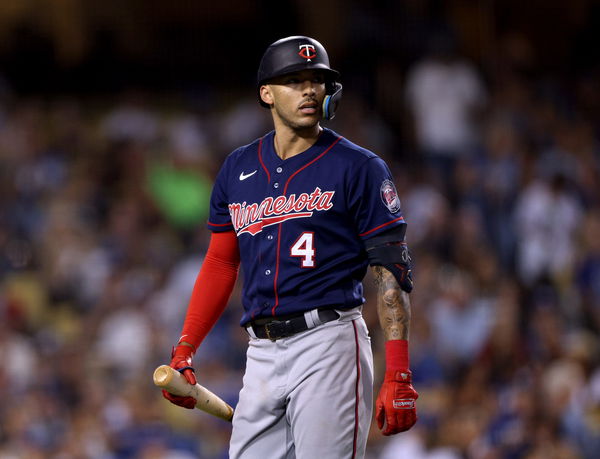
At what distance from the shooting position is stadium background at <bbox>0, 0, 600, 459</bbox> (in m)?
6.96

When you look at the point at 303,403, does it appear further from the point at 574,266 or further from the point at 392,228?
the point at 574,266

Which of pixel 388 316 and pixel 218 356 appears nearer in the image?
pixel 388 316

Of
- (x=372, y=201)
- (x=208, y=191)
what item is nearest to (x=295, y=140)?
(x=372, y=201)

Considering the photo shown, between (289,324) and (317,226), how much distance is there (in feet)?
1.12

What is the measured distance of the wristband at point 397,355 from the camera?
3.30 meters

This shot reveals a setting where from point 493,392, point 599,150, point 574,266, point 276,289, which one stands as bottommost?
point 493,392

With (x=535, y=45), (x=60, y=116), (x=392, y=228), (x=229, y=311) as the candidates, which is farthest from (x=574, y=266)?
(x=60, y=116)

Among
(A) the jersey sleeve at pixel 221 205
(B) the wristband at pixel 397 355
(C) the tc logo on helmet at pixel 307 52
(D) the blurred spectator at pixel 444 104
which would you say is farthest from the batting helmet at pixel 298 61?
(D) the blurred spectator at pixel 444 104

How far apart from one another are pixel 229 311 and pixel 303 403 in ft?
16.2

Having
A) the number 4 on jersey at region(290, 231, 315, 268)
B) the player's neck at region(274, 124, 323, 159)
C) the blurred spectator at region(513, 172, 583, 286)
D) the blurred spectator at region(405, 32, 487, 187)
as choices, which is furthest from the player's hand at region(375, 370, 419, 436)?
the blurred spectator at region(405, 32, 487, 187)

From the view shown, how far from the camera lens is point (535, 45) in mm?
10281

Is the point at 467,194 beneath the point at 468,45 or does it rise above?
beneath

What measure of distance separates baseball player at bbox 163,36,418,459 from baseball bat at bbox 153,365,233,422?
22 cm

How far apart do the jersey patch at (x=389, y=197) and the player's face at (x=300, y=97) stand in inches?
13.6
